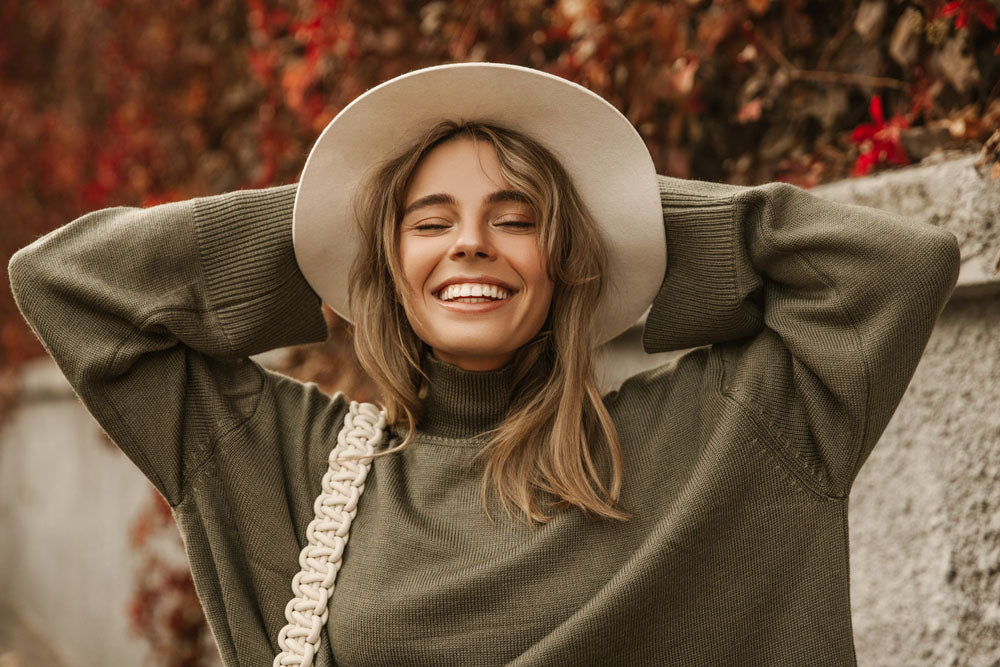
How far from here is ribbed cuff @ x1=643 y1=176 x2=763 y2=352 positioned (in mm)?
1883

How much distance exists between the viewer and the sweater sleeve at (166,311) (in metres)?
1.91

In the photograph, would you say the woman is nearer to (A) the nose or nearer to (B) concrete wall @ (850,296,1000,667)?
(A) the nose

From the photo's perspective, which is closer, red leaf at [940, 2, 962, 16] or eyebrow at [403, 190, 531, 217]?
eyebrow at [403, 190, 531, 217]

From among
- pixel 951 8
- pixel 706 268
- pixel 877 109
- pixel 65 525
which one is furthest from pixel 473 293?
pixel 65 525

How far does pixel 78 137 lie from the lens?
585 cm

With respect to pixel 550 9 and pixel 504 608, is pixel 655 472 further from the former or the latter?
pixel 550 9

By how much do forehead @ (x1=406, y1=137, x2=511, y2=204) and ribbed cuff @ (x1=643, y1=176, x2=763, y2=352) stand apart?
312 millimetres

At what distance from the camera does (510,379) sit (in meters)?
2.02

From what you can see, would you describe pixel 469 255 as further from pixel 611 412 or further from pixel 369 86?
pixel 369 86

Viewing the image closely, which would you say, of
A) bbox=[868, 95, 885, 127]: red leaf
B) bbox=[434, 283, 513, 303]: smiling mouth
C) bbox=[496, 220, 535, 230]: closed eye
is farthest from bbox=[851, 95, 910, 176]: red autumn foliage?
bbox=[434, 283, 513, 303]: smiling mouth

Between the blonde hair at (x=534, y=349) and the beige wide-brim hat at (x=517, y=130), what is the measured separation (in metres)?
0.03

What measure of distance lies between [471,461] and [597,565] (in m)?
0.30

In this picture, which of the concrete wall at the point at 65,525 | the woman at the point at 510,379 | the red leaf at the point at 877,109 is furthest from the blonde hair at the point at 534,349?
the concrete wall at the point at 65,525

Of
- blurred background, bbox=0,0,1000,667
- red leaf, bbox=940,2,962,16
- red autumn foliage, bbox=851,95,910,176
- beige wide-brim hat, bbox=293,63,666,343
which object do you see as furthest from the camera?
red autumn foliage, bbox=851,95,910,176
